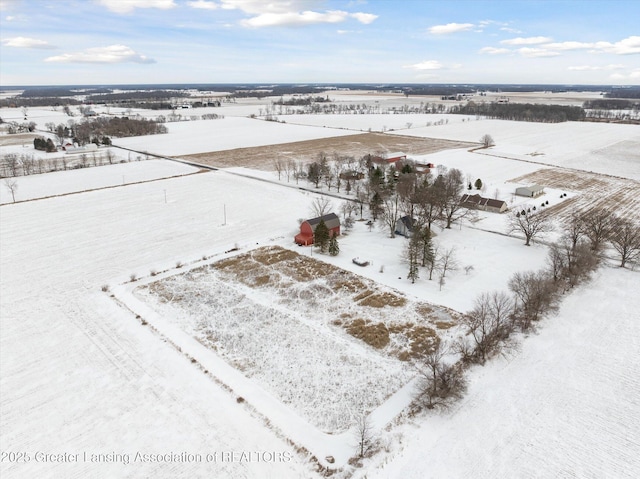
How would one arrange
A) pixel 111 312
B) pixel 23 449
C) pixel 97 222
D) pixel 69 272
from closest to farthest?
pixel 23 449, pixel 111 312, pixel 69 272, pixel 97 222

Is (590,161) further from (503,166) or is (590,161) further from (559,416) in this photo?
(559,416)

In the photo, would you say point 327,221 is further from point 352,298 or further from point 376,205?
point 352,298

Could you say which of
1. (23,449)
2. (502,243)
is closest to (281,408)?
(23,449)

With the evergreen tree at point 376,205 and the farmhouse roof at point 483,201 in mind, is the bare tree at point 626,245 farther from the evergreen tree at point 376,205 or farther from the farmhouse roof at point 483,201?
the evergreen tree at point 376,205

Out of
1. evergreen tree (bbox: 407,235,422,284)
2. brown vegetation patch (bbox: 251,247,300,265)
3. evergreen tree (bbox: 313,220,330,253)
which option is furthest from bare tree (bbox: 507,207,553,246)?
brown vegetation patch (bbox: 251,247,300,265)

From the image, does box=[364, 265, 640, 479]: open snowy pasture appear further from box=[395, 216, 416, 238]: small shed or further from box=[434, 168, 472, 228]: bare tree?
box=[434, 168, 472, 228]: bare tree

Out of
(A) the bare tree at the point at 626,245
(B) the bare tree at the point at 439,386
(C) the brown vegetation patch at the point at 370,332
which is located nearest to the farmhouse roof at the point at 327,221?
(C) the brown vegetation patch at the point at 370,332
